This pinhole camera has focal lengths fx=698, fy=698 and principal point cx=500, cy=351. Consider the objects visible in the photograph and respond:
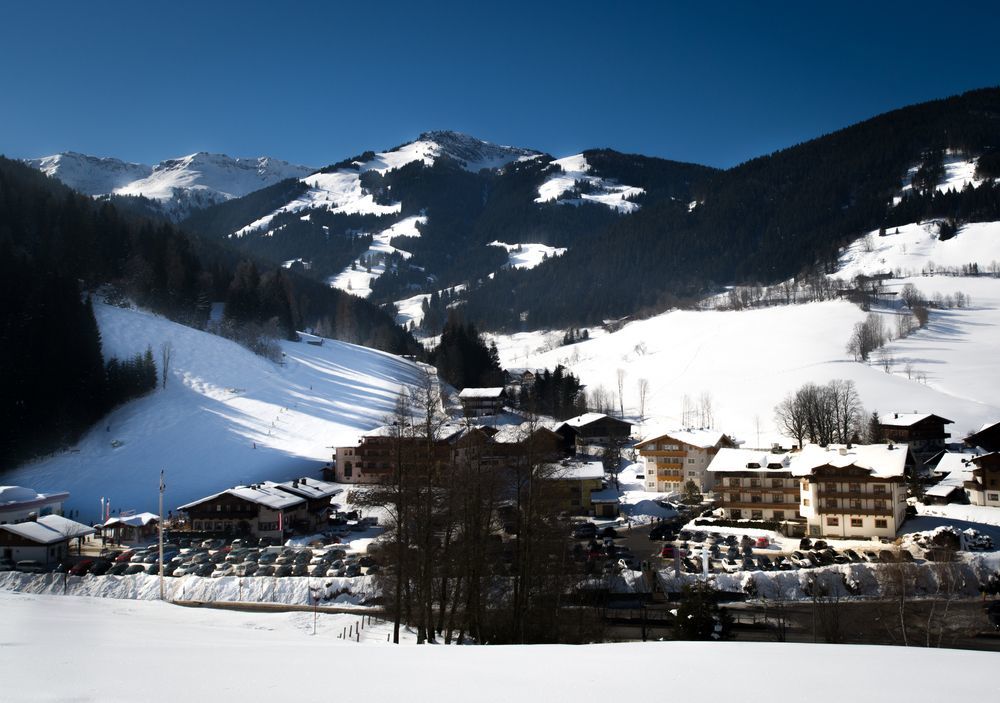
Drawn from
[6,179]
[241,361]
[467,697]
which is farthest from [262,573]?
[6,179]

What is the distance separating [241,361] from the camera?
7281cm

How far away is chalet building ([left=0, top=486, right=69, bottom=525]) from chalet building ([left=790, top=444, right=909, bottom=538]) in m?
46.2

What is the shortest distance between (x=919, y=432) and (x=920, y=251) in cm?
12708

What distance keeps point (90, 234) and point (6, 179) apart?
40.4 ft

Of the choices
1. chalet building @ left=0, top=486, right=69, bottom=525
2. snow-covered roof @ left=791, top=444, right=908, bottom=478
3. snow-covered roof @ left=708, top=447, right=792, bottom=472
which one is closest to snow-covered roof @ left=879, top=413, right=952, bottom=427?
snow-covered roof @ left=708, top=447, right=792, bottom=472

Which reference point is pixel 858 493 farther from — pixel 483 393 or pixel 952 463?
pixel 483 393

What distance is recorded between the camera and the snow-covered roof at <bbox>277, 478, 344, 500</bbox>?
156 ft

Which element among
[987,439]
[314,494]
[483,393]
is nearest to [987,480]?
[987,439]

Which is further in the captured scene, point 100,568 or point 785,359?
point 785,359

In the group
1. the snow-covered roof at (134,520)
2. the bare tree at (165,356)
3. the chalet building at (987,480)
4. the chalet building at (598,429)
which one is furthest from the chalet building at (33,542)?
the chalet building at (987,480)

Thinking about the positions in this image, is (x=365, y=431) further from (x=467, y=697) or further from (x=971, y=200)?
(x=971, y=200)

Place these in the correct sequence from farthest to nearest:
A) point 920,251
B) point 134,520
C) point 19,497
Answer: point 920,251, point 19,497, point 134,520

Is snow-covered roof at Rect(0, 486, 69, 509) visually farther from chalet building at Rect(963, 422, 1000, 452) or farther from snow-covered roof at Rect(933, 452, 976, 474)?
chalet building at Rect(963, 422, 1000, 452)

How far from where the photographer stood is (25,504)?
133 feet
